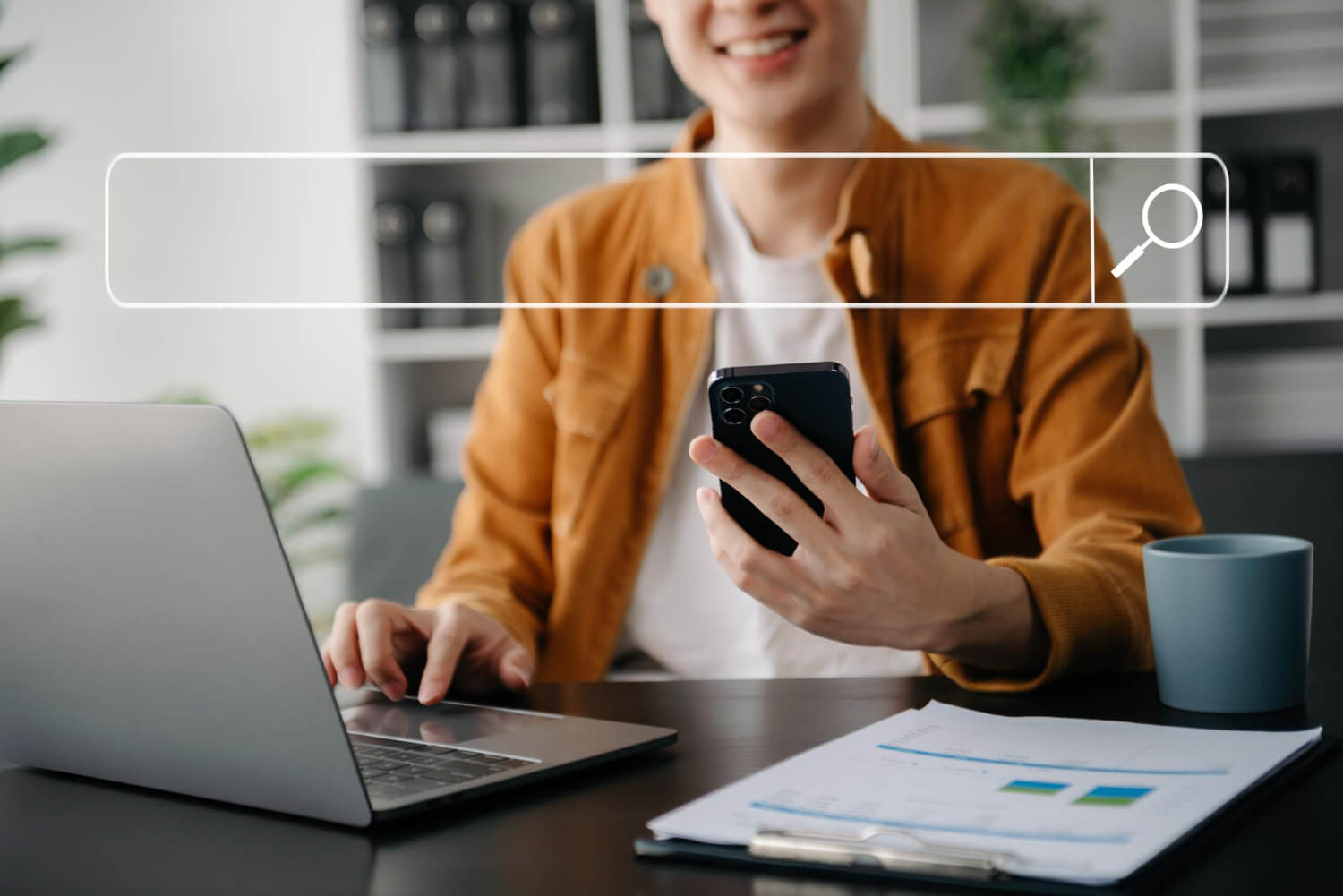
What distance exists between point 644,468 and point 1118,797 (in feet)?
2.68

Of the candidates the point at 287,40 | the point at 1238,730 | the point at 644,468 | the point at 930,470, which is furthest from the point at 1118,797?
the point at 287,40

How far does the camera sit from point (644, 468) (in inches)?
54.5

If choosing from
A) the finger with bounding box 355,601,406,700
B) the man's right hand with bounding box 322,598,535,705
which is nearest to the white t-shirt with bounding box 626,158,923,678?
the man's right hand with bounding box 322,598,535,705

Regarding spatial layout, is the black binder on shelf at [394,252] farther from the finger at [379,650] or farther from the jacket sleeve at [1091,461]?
the finger at [379,650]

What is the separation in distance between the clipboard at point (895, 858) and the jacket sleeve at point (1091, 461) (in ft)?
1.21

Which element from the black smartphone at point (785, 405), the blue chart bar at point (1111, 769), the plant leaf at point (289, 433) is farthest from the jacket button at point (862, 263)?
the plant leaf at point (289, 433)

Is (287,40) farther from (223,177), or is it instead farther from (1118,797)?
(1118,797)

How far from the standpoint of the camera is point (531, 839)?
2.10 ft

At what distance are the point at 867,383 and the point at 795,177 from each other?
0.79 feet

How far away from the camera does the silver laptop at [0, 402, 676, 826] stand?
62cm

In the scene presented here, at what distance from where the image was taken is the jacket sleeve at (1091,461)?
980mm

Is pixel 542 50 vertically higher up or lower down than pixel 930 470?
higher up

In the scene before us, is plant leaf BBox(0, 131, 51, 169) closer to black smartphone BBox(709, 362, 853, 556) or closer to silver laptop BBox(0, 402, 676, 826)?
silver laptop BBox(0, 402, 676, 826)

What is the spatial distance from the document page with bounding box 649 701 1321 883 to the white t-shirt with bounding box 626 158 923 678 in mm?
539
